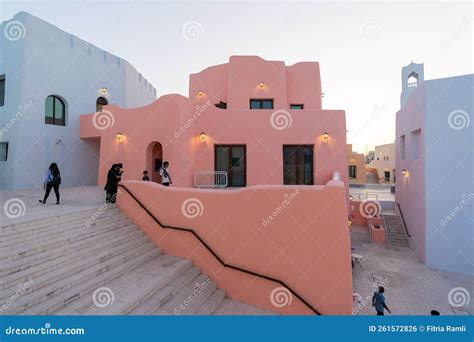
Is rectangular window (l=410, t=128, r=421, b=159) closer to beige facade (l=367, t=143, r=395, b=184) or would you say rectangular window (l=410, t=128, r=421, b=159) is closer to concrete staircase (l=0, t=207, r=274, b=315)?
concrete staircase (l=0, t=207, r=274, b=315)

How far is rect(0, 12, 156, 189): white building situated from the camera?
11422 millimetres

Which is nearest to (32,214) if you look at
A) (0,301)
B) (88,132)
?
(0,301)

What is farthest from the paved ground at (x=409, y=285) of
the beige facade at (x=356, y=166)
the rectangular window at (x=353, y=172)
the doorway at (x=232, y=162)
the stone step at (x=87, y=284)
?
the beige facade at (x=356, y=166)

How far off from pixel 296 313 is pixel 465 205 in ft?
32.2

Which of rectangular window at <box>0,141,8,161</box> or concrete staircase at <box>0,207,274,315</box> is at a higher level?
rectangular window at <box>0,141,8,161</box>

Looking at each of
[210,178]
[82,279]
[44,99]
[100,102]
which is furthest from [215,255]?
[100,102]

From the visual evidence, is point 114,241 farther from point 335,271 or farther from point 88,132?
point 88,132

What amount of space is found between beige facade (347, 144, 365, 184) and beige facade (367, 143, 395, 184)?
652 cm

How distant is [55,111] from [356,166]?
34919 millimetres

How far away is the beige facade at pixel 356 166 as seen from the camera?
106 feet

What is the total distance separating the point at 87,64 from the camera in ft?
47.2

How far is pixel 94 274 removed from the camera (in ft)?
15.4

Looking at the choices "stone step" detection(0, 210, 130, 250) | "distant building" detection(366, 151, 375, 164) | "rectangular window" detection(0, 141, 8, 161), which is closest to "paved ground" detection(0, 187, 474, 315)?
"stone step" detection(0, 210, 130, 250)

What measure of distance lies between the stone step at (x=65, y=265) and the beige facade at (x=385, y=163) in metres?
40.7
